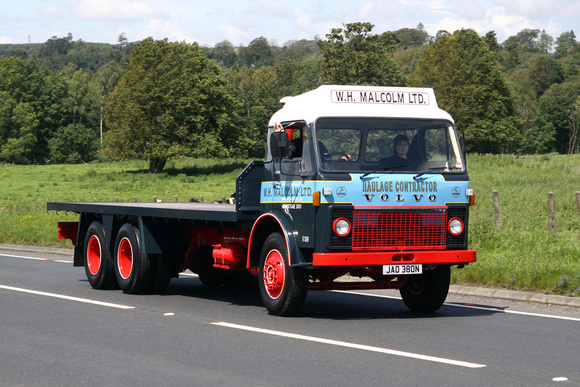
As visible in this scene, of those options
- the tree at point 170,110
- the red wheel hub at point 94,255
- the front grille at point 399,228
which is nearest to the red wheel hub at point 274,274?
the front grille at point 399,228

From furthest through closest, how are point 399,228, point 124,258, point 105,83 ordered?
point 105,83
point 124,258
point 399,228

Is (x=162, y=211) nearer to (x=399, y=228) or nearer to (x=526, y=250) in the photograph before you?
(x=399, y=228)

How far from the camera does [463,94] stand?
84625 mm

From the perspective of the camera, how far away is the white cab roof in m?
10.9

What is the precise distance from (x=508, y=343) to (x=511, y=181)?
38363mm

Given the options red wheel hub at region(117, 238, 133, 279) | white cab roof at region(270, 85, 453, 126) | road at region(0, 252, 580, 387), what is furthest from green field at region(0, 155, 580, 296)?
red wheel hub at region(117, 238, 133, 279)

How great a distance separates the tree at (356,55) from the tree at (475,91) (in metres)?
10.1

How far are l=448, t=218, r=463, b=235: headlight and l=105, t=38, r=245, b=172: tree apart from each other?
63881 millimetres

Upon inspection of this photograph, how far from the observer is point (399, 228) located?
10.6 m

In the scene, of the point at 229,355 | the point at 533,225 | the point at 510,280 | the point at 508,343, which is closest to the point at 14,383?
the point at 229,355

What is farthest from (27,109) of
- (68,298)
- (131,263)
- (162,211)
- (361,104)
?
(361,104)

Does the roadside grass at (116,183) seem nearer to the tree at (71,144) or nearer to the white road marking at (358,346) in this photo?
the tree at (71,144)

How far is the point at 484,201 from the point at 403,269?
1803 centimetres

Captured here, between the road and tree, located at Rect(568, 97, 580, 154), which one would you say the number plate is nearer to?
the road
